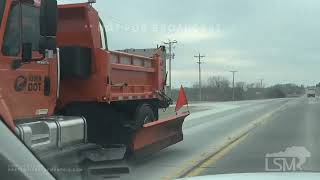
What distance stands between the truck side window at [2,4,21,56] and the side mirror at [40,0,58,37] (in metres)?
0.41

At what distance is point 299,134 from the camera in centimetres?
1998

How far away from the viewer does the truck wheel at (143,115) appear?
11621 millimetres

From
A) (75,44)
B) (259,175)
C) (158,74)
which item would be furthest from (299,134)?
(259,175)

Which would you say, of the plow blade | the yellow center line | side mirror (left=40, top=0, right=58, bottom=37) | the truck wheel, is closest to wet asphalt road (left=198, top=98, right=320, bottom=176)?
the yellow center line

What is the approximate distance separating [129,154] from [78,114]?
1341 mm

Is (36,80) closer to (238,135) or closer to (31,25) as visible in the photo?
(31,25)

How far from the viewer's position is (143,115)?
12148mm

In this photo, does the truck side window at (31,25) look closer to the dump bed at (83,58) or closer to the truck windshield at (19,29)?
the truck windshield at (19,29)

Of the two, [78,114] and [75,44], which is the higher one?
[75,44]

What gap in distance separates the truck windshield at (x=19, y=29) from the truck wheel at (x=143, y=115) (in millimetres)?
3850

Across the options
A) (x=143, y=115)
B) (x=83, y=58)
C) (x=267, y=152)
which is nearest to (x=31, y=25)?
(x=83, y=58)

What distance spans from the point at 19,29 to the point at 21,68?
524 mm

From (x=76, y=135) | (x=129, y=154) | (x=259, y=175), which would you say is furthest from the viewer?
(x=129, y=154)

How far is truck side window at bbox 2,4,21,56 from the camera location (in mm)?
7605
